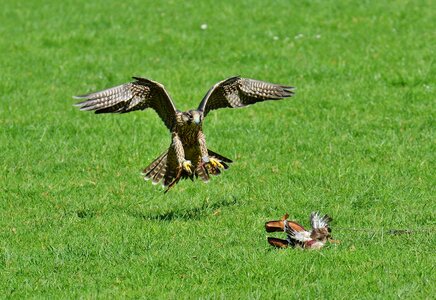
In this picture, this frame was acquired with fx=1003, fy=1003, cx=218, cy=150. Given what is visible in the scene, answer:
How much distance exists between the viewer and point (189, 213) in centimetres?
1049

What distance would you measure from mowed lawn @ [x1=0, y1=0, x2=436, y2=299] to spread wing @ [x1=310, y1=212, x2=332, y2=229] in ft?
0.74

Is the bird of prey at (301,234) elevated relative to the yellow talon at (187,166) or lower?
elevated

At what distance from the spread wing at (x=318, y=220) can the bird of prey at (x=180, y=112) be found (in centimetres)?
163

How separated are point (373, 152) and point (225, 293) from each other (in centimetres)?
519

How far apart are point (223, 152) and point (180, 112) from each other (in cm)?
228

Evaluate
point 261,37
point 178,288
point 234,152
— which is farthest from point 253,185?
point 261,37

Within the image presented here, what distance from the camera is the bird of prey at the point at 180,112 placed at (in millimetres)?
10391

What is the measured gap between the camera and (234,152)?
41.6 feet

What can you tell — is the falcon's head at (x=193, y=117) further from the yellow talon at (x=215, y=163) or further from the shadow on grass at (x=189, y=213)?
the shadow on grass at (x=189, y=213)

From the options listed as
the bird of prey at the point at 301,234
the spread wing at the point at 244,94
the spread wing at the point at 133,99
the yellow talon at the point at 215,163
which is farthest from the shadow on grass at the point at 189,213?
the bird of prey at the point at 301,234

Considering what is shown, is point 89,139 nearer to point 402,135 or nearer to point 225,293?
point 402,135

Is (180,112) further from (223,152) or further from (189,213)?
(223,152)

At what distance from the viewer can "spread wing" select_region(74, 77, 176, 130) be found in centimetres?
1034

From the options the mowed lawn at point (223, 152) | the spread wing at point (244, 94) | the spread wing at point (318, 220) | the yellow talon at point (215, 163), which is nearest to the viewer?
the mowed lawn at point (223, 152)
